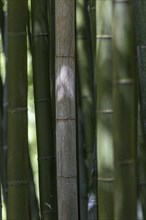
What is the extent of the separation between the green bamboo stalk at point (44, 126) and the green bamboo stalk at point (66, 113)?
152mm

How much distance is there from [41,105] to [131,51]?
57 centimetres

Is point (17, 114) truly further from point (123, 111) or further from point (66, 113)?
point (123, 111)

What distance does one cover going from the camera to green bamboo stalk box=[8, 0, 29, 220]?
5.27ft

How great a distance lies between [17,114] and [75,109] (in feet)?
0.68

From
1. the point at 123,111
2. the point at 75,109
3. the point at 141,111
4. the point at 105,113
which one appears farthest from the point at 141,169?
the point at 123,111

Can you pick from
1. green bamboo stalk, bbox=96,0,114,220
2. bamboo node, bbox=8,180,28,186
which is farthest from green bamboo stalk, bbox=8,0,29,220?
green bamboo stalk, bbox=96,0,114,220

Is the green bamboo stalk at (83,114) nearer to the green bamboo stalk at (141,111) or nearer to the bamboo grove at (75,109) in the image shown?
the bamboo grove at (75,109)

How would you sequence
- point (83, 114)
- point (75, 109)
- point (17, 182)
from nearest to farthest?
point (17, 182) < point (75, 109) < point (83, 114)

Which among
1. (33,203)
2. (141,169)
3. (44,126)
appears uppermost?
(44,126)

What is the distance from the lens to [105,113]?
1453 millimetres

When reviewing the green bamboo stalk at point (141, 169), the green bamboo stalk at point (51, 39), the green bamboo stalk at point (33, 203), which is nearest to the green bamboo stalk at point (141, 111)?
the green bamboo stalk at point (141, 169)

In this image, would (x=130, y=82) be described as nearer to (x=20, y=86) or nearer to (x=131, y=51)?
(x=131, y=51)

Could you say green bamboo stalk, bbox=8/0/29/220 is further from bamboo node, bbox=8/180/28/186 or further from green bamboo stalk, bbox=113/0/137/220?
green bamboo stalk, bbox=113/0/137/220

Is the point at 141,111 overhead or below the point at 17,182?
overhead
